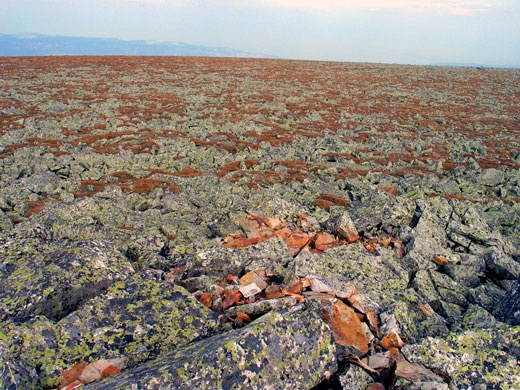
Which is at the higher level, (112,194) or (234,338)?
(234,338)

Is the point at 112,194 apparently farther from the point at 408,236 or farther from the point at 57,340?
the point at 408,236

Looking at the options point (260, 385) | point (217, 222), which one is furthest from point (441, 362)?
point (217, 222)

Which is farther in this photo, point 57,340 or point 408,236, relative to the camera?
point 408,236

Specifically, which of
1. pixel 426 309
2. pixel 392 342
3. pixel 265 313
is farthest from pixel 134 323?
pixel 426 309

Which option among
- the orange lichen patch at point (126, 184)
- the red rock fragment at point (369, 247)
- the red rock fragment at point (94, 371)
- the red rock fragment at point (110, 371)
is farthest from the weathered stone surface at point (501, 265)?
the orange lichen patch at point (126, 184)

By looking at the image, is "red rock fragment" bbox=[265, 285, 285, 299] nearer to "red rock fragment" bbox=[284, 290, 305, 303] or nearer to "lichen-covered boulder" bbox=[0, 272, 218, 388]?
"red rock fragment" bbox=[284, 290, 305, 303]

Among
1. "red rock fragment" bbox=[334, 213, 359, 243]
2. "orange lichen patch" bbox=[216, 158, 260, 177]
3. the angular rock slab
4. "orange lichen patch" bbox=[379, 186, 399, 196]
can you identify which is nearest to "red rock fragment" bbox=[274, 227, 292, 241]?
"red rock fragment" bbox=[334, 213, 359, 243]

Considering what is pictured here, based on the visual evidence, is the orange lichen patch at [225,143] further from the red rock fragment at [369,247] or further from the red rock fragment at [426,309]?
the red rock fragment at [426,309]
